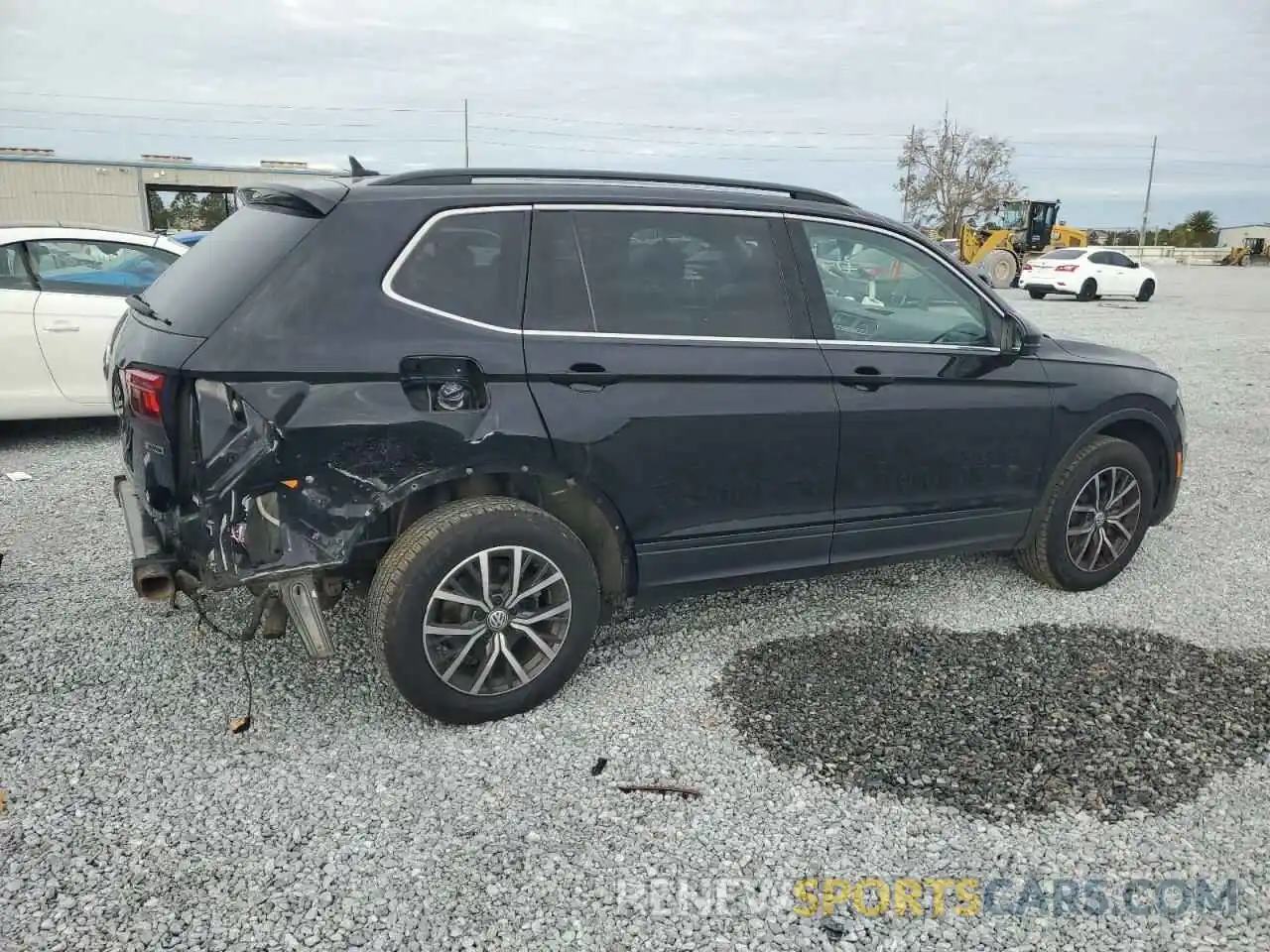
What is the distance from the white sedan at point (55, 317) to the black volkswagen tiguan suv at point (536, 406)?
148 inches

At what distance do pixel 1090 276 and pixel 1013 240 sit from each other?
684 centimetres

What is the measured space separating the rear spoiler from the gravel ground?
1.77 m

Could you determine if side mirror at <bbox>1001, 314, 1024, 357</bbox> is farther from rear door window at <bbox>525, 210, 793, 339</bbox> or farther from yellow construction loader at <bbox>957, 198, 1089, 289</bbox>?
yellow construction loader at <bbox>957, 198, 1089, 289</bbox>

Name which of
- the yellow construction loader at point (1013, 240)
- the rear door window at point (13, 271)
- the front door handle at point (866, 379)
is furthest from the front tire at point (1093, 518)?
the yellow construction loader at point (1013, 240)

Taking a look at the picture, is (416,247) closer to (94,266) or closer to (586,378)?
(586,378)

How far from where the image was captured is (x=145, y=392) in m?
2.99

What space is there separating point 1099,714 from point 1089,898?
3.36 ft

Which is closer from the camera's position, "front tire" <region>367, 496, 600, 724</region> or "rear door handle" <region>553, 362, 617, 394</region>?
"front tire" <region>367, 496, 600, 724</region>

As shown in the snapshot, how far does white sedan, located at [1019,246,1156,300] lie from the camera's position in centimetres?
2511

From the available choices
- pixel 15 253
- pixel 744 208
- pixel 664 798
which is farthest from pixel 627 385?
pixel 15 253

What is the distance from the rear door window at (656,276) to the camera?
10.9 ft

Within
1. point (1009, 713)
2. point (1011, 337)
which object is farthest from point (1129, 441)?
point (1009, 713)

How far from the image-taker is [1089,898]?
2.52 m

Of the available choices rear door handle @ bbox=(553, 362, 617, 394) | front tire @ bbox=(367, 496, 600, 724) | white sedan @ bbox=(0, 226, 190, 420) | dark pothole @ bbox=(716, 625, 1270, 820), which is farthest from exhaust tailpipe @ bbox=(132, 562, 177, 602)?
white sedan @ bbox=(0, 226, 190, 420)
